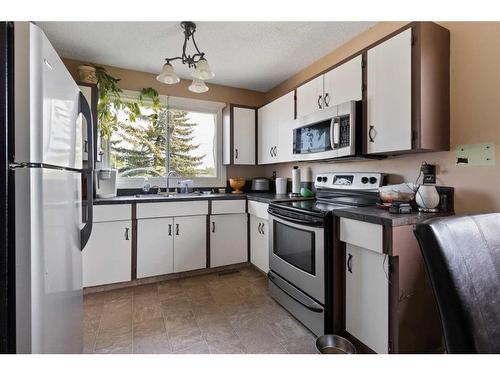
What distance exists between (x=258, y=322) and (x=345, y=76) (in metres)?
2.03

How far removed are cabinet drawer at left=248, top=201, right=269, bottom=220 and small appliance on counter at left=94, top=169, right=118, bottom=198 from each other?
1.47 m

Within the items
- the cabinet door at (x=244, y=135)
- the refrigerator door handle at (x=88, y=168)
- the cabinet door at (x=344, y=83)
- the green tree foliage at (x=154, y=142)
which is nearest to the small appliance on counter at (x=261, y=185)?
the cabinet door at (x=244, y=135)

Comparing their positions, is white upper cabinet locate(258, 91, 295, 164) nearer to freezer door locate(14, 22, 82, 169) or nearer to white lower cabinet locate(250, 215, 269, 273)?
white lower cabinet locate(250, 215, 269, 273)

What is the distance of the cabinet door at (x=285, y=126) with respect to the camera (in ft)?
8.91

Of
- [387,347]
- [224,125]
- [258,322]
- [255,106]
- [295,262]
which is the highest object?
[255,106]

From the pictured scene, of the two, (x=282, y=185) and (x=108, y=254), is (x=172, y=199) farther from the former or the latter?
(x=282, y=185)

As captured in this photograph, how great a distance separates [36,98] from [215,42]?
6.48 ft

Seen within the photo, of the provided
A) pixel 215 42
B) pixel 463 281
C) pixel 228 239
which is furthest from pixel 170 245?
pixel 463 281

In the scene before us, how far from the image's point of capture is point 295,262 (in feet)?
6.50

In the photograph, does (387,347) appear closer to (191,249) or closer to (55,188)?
(55,188)

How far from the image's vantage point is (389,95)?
5.62 ft

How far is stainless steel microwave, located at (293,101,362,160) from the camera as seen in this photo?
1.93 metres

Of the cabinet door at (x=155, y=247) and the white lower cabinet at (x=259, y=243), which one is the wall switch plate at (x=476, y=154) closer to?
the white lower cabinet at (x=259, y=243)

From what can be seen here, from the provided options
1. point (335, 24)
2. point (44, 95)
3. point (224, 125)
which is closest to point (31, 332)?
point (44, 95)
